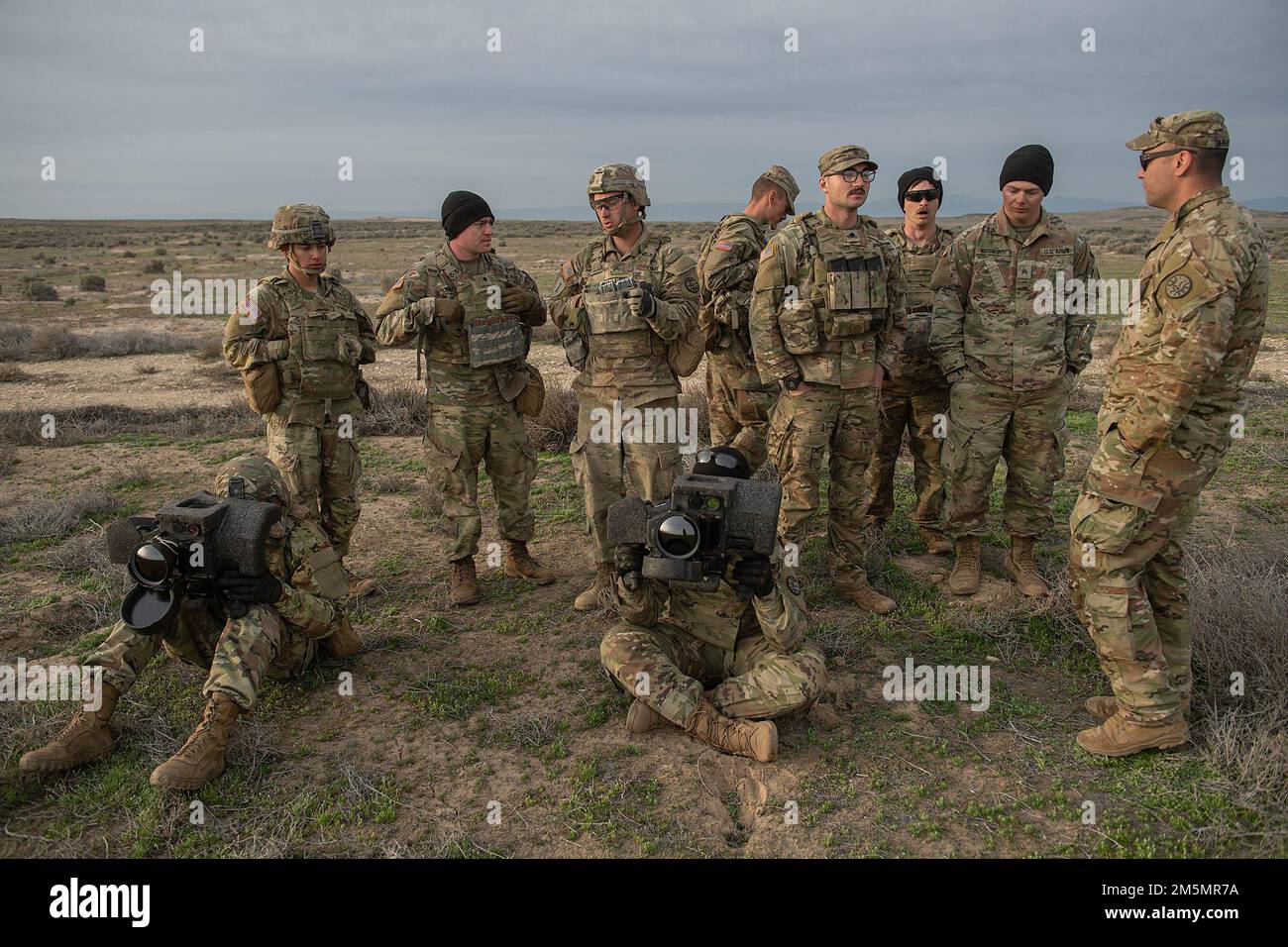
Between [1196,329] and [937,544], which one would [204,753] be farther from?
[937,544]

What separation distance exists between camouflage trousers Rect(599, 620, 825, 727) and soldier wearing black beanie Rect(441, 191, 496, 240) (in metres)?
2.97

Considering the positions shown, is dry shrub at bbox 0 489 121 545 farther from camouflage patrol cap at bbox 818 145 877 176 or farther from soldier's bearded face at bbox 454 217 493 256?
camouflage patrol cap at bbox 818 145 877 176

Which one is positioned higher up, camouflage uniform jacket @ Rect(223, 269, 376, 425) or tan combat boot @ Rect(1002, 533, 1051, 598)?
camouflage uniform jacket @ Rect(223, 269, 376, 425)

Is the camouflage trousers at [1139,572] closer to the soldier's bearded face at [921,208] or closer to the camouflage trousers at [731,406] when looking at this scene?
the camouflage trousers at [731,406]

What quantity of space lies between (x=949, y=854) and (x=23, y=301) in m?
25.7

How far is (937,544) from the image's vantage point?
6449 millimetres

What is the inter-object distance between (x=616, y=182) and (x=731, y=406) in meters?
2.15

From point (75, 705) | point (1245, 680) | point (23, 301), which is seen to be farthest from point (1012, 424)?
point (23, 301)

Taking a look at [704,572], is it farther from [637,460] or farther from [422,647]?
[422,647]

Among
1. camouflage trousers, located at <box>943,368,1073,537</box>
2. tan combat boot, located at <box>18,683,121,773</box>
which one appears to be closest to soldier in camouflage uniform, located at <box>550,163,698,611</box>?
camouflage trousers, located at <box>943,368,1073,537</box>

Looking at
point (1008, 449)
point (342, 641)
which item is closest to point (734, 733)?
point (342, 641)

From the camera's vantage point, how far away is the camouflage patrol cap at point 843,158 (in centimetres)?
509

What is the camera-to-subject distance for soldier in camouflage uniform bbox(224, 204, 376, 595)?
543 centimetres

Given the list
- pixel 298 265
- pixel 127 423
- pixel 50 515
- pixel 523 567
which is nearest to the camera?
pixel 298 265
